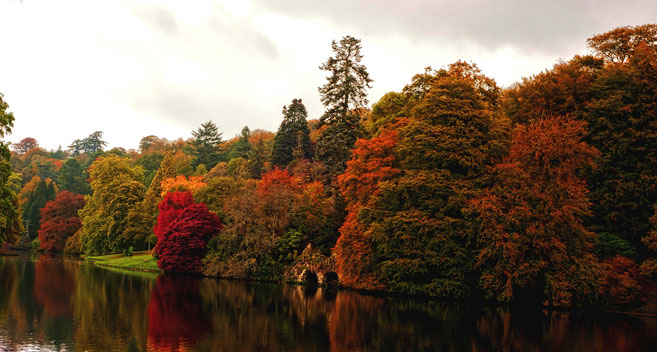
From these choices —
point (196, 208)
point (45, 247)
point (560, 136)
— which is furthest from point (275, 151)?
point (560, 136)

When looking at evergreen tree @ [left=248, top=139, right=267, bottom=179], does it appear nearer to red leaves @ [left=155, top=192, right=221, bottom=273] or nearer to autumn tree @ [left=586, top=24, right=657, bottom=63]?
red leaves @ [left=155, top=192, right=221, bottom=273]

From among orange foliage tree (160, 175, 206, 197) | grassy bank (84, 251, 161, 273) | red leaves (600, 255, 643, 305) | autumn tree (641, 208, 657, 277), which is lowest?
grassy bank (84, 251, 161, 273)

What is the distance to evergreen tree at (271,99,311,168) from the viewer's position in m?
73.9

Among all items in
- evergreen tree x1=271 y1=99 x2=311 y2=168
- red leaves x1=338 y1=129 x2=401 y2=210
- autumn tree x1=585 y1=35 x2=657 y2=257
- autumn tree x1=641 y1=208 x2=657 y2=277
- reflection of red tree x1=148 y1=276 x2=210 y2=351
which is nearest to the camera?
reflection of red tree x1=148 y1=276 x2=210 y2=351

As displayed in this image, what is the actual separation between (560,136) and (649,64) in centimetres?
910

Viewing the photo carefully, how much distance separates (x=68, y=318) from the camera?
20750 millimetres

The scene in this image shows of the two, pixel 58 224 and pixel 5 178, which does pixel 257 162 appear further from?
pixel 5 178

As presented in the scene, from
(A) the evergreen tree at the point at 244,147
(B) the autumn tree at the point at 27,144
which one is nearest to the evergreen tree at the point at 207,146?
(A) the evergreen tree at the point at 244,147

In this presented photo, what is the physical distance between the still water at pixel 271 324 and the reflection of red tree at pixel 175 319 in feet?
0.15

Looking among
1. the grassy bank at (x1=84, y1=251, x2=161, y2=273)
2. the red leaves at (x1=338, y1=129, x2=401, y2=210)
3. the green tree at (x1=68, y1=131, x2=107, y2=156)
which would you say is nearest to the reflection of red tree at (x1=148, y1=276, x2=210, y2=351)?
the red leaves at (x1=338, y1=129, x2=401, y2=210)

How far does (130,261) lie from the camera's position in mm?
58781

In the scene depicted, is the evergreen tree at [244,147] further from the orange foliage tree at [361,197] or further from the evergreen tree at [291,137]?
the orange foliage tree at [361,197]

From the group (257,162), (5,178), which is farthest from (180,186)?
(5,178)

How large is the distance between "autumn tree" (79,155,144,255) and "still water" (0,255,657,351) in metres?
29.1
